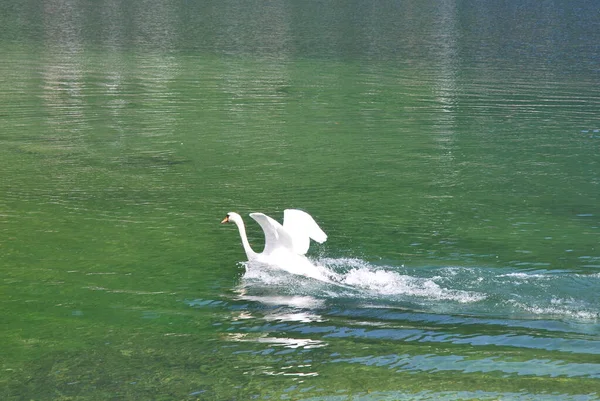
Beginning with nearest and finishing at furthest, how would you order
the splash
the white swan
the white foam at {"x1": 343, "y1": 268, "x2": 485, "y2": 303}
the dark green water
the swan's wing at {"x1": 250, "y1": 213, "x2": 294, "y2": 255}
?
1. the dark green water
2. the splash
3. the white foam at {"x1": 343, "y1": 268, "x2": 485, "y2": 303}
4. the swan's wing at {"x1": 250, "y1": 213, "x2": 294, "y2": 255}
5. the white swan

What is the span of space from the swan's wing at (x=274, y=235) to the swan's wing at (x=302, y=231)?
82 mm

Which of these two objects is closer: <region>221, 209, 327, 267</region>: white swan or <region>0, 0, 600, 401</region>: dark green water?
<region>0, 0, 600, 401</region>: dark green water

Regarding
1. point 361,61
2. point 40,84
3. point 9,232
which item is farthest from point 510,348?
point 361,61

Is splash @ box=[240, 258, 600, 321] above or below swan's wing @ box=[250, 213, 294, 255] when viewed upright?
below

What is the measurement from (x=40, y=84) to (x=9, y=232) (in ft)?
70.7

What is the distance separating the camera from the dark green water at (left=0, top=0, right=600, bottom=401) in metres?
13.1

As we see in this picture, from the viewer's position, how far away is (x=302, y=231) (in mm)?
16891

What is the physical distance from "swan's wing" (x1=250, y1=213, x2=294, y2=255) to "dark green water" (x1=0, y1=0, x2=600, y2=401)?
48cm

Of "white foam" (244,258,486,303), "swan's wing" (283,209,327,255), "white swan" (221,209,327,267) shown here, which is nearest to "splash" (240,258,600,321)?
"white foam" (244,258,486,303)

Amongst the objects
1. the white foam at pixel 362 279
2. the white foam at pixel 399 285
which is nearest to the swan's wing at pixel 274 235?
the white foam at pixel 362 279

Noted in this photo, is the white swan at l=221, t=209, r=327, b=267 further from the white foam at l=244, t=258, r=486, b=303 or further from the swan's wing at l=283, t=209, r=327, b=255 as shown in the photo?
the white foam at l=244, t=258, r=486, b=303

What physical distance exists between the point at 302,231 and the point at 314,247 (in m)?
2.06

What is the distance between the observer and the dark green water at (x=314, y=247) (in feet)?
43.1

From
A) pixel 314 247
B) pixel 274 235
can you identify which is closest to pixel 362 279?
pixel 274 235
